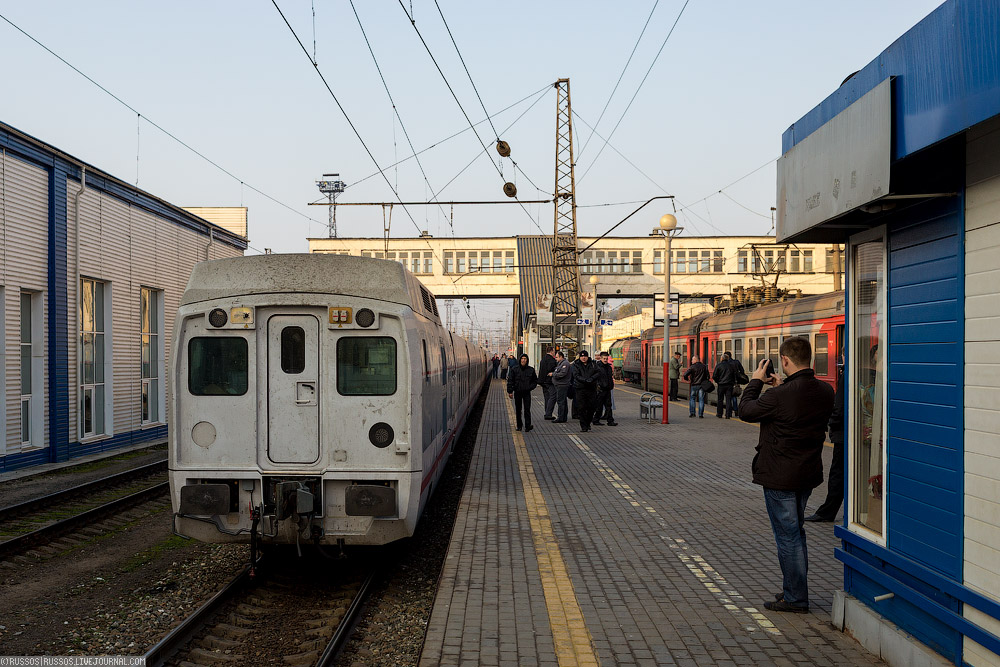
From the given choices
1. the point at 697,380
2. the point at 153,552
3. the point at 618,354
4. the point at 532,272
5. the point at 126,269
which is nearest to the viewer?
the point at 153,552

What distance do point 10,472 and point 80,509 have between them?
172 inches

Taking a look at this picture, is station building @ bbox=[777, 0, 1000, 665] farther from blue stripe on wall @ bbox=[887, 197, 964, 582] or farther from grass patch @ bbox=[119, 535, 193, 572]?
grass patch @ bbox=[119, 535, 193, 572]

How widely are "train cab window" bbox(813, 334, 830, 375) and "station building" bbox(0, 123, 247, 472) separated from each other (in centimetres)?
1514

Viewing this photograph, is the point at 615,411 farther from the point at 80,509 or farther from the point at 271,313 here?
the point at 271,313

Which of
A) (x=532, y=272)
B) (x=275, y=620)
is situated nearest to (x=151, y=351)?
(x=275, y=620)

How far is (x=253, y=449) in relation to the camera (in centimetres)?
670

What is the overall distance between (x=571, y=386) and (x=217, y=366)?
44.2 ft

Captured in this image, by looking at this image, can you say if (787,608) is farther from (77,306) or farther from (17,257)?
(77,306)

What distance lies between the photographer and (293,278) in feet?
22.5

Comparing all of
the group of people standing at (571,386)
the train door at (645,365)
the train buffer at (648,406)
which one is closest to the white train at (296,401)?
the group of people standing at (571,386)

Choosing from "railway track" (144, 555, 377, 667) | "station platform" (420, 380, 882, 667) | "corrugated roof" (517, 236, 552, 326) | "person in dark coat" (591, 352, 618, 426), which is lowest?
"railway track" (144, 555, 377, 667)

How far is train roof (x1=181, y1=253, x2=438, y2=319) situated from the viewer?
269 inches

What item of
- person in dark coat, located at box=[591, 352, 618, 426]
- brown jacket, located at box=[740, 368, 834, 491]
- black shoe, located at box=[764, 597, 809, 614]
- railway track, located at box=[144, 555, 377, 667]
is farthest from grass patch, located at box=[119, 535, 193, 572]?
person in dark coat, located at box=[591, 352, 618, 426]

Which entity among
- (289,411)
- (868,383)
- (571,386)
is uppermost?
(868,383)
